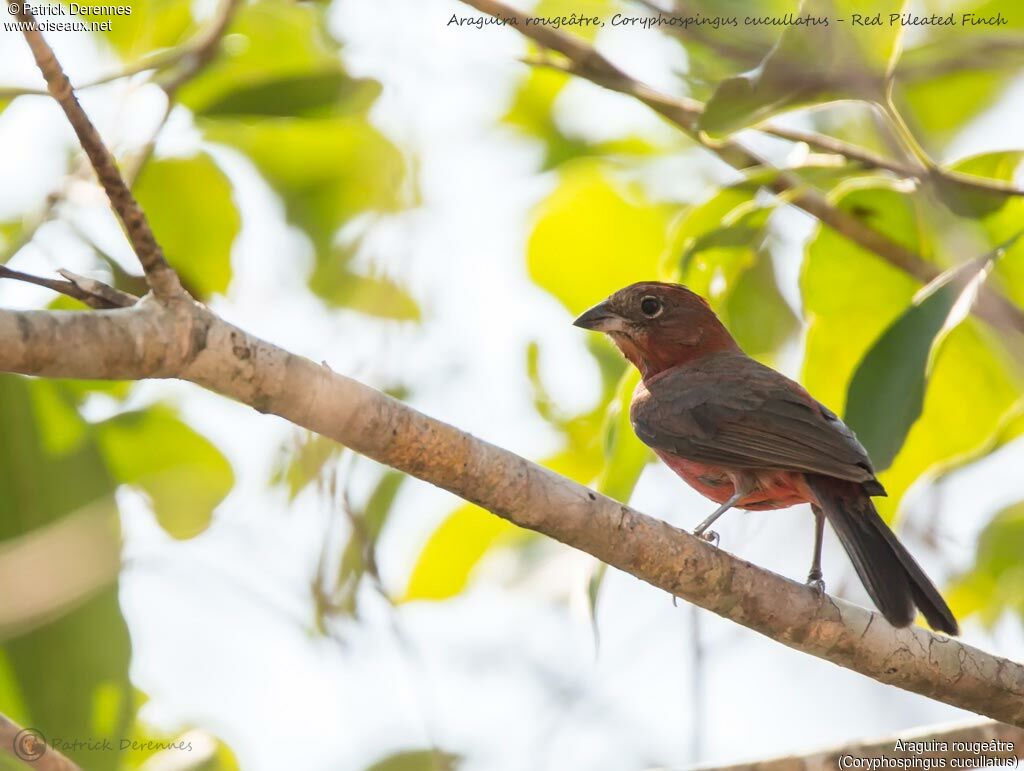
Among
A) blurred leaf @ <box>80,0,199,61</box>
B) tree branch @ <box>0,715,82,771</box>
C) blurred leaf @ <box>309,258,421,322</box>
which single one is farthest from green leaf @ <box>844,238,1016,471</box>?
blurred leaf @ <box>80,0,199,61</box>

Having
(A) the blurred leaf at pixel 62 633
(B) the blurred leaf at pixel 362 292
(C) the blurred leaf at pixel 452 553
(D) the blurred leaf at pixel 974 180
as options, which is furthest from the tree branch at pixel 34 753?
(D) the blurred leaf at pixel 974 180

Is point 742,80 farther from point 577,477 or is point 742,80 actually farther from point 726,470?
point 577,477

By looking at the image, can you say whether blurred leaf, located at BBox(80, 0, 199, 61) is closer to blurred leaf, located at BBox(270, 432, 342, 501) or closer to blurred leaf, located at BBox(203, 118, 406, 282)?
blurred leaf, located at BBox(203, 118, 406, 282)

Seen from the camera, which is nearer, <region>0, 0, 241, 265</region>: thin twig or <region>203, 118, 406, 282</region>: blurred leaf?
<region>0, 0, 241, 265</region>: thin twig

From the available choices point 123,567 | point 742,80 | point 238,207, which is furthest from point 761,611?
point 238,207

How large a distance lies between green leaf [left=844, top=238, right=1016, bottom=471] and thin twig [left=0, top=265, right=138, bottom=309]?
6.95ft

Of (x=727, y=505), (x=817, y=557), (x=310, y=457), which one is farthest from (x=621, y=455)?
(x=310, y=457)

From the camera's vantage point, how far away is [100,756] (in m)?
3.00

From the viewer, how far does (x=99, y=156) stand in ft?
6.97

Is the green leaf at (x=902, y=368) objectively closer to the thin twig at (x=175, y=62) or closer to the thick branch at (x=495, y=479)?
the thick branch at (x=495, y=479)

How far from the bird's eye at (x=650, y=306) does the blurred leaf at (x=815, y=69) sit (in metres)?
1.54

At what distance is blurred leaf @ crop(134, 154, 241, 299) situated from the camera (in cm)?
459

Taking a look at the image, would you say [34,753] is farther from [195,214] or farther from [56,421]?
[195,214]

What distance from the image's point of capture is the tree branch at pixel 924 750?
11.3 feet
